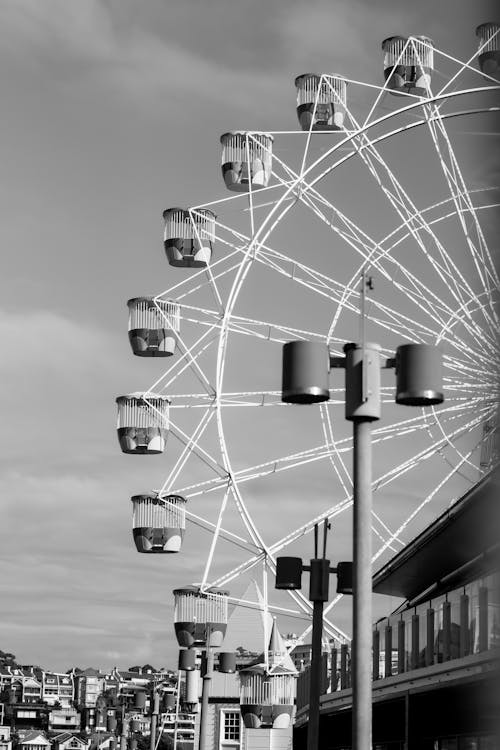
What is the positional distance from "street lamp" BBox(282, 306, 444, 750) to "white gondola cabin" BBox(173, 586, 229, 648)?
27.1 metres

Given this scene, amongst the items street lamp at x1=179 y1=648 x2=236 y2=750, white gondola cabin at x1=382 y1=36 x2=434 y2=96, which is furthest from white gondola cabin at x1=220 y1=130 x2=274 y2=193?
street lamp at x1=179 y1=648 x2=236 y2=750

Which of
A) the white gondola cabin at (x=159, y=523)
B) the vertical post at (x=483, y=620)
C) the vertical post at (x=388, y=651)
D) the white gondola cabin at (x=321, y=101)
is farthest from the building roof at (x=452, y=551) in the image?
the white gondola cabin at (x=321, y=101)

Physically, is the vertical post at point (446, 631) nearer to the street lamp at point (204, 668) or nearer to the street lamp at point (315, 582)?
the street lamp at point (315, 582)

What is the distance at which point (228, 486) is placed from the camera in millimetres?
35250

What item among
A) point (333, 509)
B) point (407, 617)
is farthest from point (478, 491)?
point (333, 509)

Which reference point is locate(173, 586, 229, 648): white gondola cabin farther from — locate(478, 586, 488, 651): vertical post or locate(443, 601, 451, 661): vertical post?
locate(478, 586, 488, 651): vertical post

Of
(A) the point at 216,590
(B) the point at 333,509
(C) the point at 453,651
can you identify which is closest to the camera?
(C) the point at 453,651

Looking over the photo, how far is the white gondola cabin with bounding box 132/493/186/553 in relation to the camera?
38875 mm

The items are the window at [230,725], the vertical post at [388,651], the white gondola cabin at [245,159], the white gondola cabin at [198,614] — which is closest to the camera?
the vertical post at [388,651]

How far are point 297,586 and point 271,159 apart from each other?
73.9 feet

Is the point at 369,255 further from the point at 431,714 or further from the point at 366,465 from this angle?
the point at 366,465

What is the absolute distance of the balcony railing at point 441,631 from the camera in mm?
18438

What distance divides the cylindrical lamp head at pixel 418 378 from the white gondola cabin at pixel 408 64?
27478 mm

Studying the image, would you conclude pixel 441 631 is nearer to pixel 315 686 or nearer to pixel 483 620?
pixel 483 620
